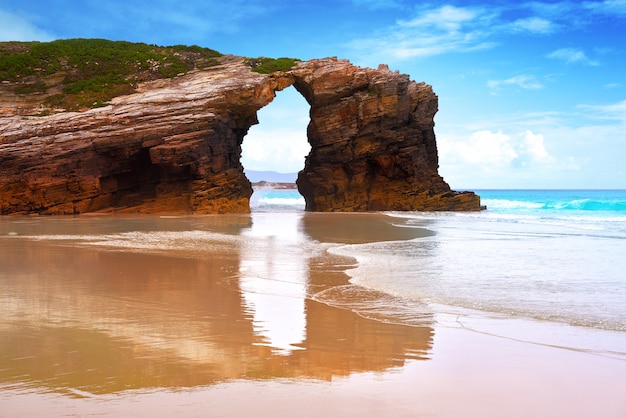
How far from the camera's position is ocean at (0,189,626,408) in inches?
166

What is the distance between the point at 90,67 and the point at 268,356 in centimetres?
3308

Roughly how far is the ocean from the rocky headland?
1492 cm

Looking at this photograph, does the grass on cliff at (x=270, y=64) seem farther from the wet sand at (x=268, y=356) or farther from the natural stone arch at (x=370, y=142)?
the wet sand at (x=268, y=356)

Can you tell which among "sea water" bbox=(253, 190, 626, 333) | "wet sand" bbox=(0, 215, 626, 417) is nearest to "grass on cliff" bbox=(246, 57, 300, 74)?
"sea water" bbox=(253, 190, 626, 333)

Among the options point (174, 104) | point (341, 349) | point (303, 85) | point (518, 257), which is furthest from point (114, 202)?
point (341, 349)

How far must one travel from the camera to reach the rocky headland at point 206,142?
2680 cm

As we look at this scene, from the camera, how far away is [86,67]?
110ft

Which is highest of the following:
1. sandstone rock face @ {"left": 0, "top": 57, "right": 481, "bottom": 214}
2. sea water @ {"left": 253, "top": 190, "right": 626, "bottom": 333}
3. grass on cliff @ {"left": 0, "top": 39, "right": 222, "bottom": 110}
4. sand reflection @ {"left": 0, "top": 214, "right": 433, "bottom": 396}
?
grass on cliff @ {"left": 0, "top": 39, "right": 222, "bottom": 110}

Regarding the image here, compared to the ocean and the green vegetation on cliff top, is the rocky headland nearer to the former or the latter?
the green vegetation on cliff top

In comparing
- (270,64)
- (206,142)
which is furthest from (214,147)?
(270,64)

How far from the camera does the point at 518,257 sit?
37.2ft

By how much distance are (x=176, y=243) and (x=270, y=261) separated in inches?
162

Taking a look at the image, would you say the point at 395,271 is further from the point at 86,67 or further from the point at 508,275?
the point at 86,67

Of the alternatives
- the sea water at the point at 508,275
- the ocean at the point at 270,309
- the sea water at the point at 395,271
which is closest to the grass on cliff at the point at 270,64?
the sea water at the point at 395,271
